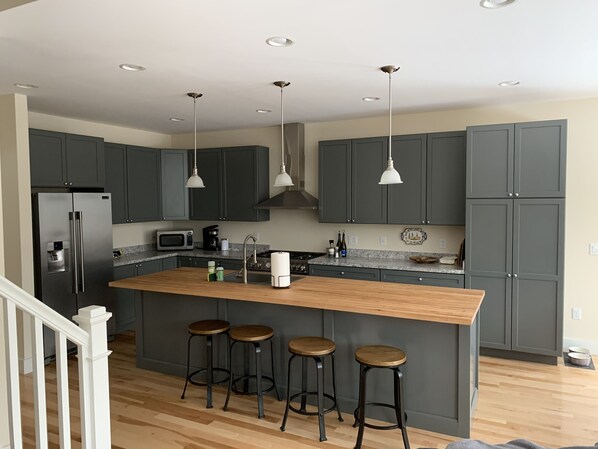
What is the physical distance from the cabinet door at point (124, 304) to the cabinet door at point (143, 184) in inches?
29.5

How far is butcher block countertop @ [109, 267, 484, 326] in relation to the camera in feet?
9.66

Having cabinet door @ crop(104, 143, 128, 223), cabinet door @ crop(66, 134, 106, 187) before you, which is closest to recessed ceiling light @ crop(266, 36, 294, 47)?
cabinet door @ crop(66, 134, 106, 187)

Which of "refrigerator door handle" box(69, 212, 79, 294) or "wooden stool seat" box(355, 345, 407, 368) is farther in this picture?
"refrigerator door handle" box(69, 212, 79, 294)

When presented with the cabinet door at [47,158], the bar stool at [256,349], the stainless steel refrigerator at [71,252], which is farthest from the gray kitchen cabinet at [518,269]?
the cabinet door at [47,158]

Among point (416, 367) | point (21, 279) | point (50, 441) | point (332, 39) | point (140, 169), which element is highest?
point (332, 39)

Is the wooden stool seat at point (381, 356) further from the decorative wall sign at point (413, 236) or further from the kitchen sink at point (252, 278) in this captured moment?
the decorative wall sign at point (413, 236)

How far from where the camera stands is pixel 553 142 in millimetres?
4332

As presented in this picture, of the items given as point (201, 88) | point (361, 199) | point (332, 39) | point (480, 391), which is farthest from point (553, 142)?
point (201, 88)

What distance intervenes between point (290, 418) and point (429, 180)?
2.98m

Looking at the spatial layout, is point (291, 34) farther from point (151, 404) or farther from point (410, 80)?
point (151, 404)

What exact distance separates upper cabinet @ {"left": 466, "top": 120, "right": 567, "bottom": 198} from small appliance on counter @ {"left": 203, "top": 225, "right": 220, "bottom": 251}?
3.60 metres

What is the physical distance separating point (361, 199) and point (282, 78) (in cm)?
216

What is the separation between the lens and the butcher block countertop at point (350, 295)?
9.66ft

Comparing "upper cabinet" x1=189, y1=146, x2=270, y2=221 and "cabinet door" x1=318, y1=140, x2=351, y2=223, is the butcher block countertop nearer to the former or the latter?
"cabinet door" x1=318, y1=140, x2=351, y2=223
